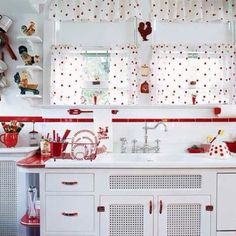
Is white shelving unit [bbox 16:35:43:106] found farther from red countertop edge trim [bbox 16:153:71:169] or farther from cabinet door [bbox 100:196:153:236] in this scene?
cabinet door [bbox 100:196:153:236]

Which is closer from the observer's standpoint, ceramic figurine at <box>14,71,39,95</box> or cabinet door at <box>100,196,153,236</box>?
cabinet door at <box>100,196,153,236</box>

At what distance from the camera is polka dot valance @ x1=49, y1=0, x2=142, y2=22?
313 cm

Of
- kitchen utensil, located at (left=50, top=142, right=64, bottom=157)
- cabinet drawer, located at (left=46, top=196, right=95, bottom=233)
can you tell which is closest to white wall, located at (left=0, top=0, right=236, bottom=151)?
kitchen utensil, located at (left=50, top=142, right=64, bottom=157)

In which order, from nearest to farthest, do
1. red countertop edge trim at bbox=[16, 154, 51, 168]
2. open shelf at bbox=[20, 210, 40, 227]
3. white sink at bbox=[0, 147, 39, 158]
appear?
red countertop edge trim at bbox=[16, 154, 51, 168] → open shelf at bbox=[20, 210, 40, 227] → white sink at bbox=[0, 147, 39, 158]

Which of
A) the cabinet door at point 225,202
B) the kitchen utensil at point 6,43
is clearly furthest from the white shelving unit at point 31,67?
the cabinet door at point 225,202

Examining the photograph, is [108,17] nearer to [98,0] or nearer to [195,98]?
[98,0]

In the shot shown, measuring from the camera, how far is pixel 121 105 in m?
3.06

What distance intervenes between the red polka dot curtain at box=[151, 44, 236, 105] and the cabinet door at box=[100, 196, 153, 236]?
1068 mm

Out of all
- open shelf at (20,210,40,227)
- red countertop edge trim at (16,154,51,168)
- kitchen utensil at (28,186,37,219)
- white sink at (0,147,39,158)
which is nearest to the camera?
red countertop edge trim at (16,154,51,168)

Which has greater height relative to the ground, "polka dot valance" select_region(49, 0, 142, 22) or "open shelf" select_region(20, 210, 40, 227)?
"polka dot valance" select_region(49, 0, 142, 22)

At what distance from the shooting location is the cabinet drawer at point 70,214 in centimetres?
246

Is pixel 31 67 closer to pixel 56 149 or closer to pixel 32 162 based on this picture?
pixel 56 149

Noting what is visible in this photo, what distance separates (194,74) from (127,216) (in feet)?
4.95

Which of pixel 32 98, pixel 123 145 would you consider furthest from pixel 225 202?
pixel 32 98
